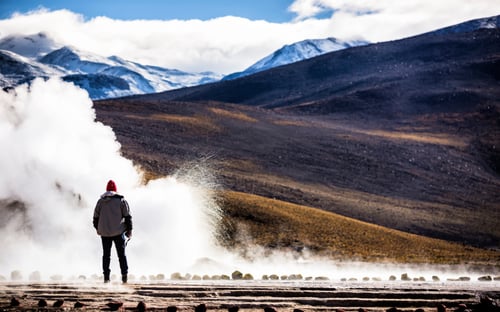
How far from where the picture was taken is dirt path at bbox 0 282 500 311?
31.1ft

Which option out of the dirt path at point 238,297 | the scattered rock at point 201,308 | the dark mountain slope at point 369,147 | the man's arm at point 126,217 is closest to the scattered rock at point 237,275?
the dirt path at point 238,297

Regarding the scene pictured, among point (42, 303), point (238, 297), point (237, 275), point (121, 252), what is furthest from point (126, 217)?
point (237, 275)

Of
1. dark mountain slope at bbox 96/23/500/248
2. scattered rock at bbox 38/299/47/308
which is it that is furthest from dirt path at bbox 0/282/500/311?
dark mountain slope at bbox 96/23/500/248

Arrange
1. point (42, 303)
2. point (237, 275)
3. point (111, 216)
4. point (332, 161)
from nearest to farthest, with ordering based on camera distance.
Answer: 1. point (42, 303)
2. point (111, 216)
3. point (237, 275)
4. point (332, 161)

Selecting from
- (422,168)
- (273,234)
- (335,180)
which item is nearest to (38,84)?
(273,234)

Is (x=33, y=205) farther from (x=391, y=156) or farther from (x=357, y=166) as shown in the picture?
(x=391, y=156)

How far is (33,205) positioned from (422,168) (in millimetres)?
65934

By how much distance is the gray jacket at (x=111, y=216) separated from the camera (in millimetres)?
12492

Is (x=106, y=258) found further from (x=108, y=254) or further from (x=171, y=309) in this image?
(x=171, y=309)

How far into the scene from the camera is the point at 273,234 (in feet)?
123

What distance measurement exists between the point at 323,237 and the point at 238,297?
96.0ft

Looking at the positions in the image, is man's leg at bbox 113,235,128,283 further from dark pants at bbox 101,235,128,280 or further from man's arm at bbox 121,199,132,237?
man's arm at bbox 121,199,132,237

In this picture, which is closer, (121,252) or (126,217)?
(126,217)

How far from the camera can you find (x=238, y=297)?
417 inches
